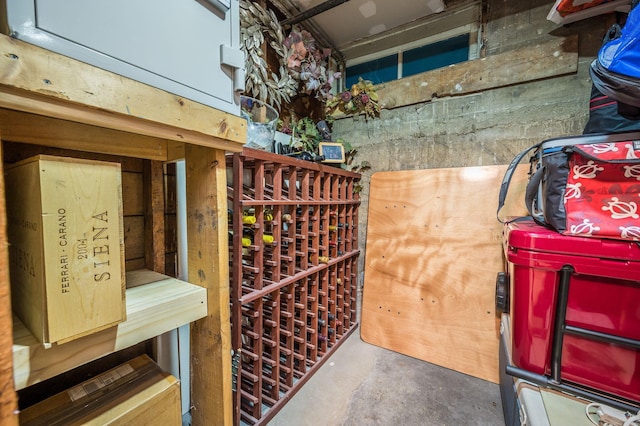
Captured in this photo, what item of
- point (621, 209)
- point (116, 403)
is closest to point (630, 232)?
point (621, 209)

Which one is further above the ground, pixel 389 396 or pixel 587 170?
pixel 587 170

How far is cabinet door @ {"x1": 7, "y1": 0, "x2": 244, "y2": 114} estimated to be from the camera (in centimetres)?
34

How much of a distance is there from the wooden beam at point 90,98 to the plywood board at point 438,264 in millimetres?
1518

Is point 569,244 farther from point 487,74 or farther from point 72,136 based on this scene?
point 72,136

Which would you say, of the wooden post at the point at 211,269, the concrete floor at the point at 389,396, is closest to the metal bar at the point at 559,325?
the concrete floor at the point at 389,396

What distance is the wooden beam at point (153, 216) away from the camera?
31.1 inches

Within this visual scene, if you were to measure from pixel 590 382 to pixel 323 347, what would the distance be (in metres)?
1.24

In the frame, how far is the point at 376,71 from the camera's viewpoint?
2031 mm

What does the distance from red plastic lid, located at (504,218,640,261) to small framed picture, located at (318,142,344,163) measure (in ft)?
3.46

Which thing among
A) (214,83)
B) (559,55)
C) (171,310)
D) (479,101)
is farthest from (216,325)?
(559,55)

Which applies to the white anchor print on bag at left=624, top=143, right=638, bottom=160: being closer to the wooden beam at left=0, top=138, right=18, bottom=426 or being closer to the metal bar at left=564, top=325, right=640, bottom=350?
the metal bar at left=564, top=325, right=640, bottom=350

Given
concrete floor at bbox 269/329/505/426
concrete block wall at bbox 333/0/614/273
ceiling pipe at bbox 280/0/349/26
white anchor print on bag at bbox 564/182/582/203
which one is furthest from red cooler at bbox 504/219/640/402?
ceiling pipe at bbox 280/0/349/26

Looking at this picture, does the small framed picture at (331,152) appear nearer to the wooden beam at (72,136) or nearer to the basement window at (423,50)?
the basement window at (423,50)

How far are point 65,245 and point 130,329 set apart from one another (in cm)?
20
